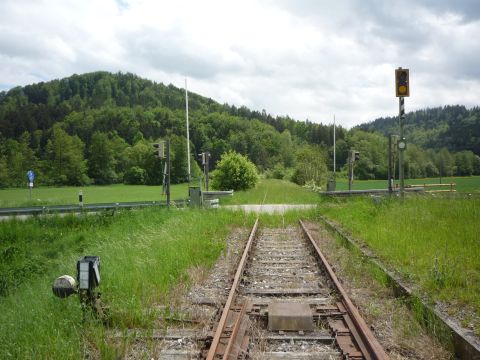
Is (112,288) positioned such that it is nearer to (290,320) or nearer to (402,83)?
(290,320)

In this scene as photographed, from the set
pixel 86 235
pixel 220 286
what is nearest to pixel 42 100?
pixel 86 235

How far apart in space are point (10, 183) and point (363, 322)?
3247 inches

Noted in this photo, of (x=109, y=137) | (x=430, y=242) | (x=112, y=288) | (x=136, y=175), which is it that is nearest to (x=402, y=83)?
(x=430, y=242)

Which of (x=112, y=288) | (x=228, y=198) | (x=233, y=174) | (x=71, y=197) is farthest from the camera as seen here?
(x=71, y=197)

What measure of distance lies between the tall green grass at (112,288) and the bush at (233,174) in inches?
786

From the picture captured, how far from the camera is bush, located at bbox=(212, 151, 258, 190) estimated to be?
35.5 metres

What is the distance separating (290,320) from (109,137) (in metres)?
114

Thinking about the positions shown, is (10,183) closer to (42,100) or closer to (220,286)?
(220,286)

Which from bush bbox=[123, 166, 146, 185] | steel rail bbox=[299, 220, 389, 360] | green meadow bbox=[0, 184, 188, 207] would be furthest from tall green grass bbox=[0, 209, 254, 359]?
bush bbox=[123, 166, 146, 185]

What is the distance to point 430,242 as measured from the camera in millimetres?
8016

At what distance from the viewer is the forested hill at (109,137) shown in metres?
87.0

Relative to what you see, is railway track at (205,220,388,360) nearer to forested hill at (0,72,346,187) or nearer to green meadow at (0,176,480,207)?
green meadow at (0,176,480,207)

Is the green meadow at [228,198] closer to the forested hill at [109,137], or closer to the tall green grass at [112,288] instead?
the tall green grass at [112,288]

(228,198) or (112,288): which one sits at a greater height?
(228,198)
